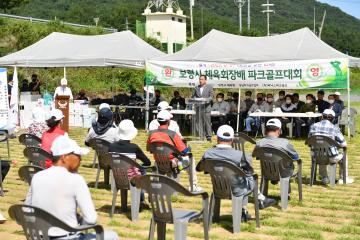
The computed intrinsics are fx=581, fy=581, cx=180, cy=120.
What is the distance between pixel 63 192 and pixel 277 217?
3.64 meters

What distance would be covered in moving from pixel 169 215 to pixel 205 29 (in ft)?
271

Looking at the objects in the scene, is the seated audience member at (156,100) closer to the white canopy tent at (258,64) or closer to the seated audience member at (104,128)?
the white canopy tent at (258,64)

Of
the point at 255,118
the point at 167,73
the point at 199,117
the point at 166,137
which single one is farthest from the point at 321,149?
the point at 167,73

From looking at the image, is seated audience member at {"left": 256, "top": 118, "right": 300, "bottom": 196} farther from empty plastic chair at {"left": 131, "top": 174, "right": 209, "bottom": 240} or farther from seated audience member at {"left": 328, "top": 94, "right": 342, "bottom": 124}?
seated audience member at {"left": 328, "top": 94, "right": 342, "bottom": 124}

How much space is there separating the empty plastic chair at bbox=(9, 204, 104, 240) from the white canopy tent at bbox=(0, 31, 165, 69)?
12759 millimetres

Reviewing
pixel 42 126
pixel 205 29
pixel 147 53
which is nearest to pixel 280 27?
pixel 205 29

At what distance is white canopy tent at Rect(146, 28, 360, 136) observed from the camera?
14.5 m

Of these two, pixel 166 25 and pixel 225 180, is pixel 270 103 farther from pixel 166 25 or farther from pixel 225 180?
pixel 166 25

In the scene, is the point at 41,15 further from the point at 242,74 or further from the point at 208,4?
the point at 242,74

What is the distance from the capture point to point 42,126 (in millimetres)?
10016

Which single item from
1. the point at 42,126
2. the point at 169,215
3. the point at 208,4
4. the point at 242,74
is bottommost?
the point at 169,215

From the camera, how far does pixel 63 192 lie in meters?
4.21

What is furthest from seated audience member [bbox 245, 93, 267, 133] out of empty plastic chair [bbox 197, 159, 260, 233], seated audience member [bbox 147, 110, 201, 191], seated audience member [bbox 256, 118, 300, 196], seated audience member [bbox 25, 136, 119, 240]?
seated audience member [bbox 25, 136, 119, 240]

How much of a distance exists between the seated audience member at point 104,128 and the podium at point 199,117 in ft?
18.5
